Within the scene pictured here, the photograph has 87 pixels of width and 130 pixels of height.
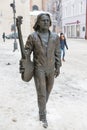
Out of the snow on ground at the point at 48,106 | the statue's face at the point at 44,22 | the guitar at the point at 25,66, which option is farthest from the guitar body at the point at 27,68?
the snow on ground at the point at 48,106

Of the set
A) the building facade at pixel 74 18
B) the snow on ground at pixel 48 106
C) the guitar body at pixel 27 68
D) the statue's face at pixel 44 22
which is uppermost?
the statue's face at pixel 44 22

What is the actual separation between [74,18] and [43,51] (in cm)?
5862

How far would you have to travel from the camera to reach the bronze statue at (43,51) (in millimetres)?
6492

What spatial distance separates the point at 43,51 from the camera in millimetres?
6484

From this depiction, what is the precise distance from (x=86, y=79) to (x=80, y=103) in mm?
4268

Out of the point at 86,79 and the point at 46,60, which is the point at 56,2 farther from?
the point at 46,60

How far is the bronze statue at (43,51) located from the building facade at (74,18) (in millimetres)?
52070

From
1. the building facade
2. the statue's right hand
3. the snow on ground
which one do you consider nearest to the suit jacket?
the statue's right hand

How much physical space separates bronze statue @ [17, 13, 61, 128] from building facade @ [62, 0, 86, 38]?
52070 mm

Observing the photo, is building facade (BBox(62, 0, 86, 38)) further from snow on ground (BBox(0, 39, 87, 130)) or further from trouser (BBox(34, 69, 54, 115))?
trouser (BBox(34, 69, 54, 115))

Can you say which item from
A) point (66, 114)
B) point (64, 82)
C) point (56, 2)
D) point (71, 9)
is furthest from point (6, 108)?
point (56, 2)

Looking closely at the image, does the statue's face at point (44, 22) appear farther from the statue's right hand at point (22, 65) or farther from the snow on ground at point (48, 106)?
the snow on ground at point (48, 106)

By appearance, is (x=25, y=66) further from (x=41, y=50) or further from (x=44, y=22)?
(x=44, y=22)

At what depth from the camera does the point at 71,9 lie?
66125 millimetres
